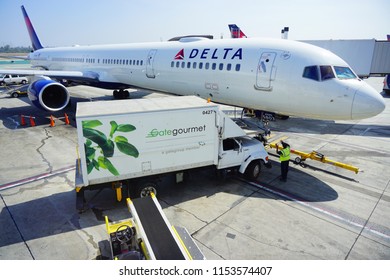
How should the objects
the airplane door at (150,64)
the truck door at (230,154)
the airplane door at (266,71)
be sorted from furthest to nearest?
the airplane door at (150,64), the airplane door at (266,71), the truck door at (230,154)

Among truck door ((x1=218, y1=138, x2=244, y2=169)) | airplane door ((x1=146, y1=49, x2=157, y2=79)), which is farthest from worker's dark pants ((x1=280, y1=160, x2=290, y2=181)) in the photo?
airplane door ((x1=146, y1=49, x2=157, y2=79))

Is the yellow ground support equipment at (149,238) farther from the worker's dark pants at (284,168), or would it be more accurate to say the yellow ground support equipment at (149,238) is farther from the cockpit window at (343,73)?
the cockpit window at (343,73)

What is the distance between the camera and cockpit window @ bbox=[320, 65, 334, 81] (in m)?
9.40

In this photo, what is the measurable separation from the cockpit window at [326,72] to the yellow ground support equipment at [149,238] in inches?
287

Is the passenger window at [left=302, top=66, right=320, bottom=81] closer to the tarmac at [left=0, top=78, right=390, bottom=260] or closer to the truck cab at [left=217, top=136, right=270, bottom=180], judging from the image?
the truck cab at [left=217, top=136, right=270, bottom=180]

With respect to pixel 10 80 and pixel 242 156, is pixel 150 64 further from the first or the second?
pixel 10 80

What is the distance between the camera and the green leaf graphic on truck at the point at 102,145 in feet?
22.3

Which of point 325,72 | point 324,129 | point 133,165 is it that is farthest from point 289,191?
point 324,129

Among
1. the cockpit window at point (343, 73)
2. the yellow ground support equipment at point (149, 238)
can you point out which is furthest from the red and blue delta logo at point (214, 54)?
the yellow ground support equipment at point (149, 238)

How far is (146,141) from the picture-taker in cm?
741

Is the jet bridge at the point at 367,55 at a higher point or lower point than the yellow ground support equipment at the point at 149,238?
higher

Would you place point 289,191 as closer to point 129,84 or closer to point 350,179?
point 350,179

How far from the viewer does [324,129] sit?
16.4 meters

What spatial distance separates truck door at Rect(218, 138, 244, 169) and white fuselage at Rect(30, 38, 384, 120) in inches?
111
